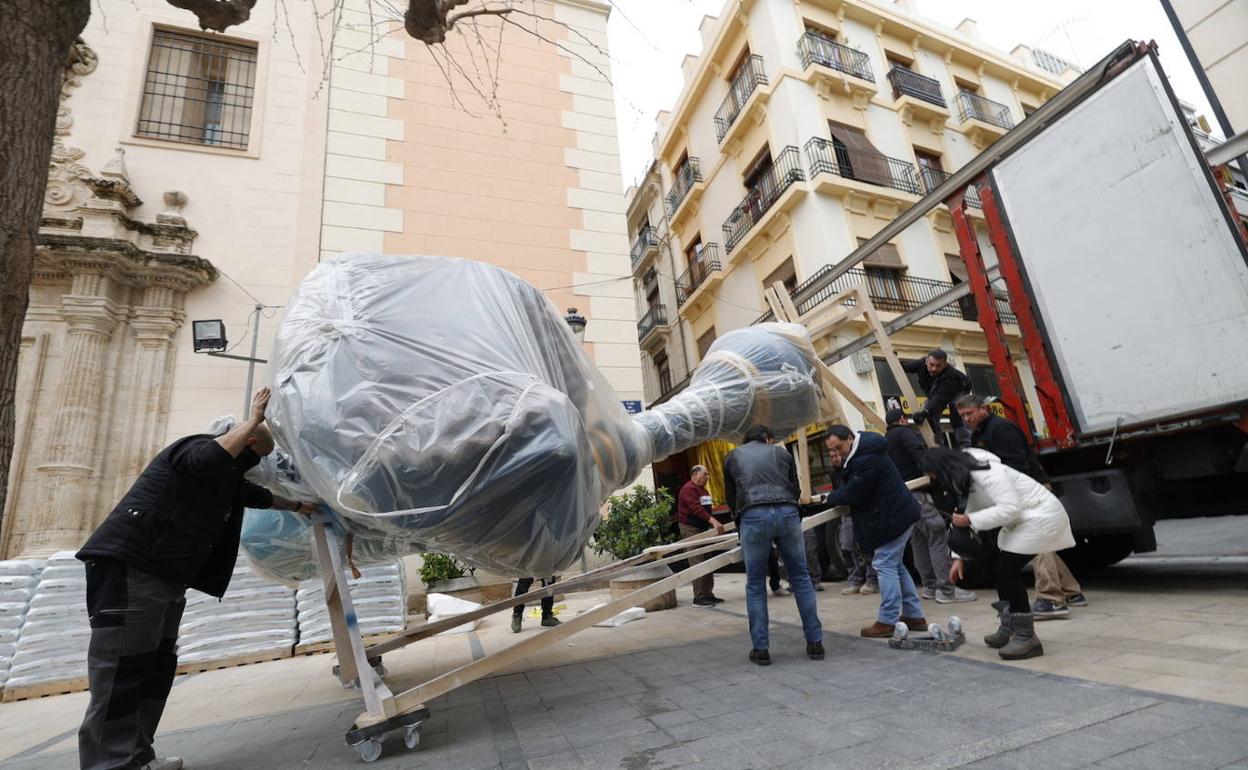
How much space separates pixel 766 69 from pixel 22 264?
52.7 ft

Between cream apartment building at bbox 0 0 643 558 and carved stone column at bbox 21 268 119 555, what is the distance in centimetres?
2

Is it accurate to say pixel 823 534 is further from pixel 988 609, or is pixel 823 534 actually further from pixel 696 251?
pixel 696 251

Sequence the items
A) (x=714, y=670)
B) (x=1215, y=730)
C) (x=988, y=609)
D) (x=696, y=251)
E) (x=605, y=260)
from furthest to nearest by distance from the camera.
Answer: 1. (x=696, y=251)
2. (x=605, y=260)
3. (x=988, y=609)
4. (x=714, y=670)
5. (x=1215, y=730)

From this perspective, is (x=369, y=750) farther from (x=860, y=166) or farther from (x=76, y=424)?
(x=860, y=166)

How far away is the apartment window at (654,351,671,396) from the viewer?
1965 centimetres

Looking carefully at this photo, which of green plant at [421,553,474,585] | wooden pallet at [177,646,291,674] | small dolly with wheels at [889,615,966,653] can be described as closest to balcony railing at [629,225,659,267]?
green plant at [421,553,474,585]

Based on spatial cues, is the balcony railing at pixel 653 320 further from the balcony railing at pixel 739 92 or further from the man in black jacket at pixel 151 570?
the man in black jacket at pixel 151 570

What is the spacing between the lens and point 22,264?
2.19 m

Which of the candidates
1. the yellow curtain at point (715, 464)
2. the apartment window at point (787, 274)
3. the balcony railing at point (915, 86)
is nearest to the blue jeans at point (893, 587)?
the yellow curtain at point (715, 464)

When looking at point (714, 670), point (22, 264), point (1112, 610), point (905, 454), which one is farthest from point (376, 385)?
point (1112, 610)

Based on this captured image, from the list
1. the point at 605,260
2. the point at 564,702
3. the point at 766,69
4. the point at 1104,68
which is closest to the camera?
the point at 564,702

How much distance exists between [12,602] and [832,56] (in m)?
18.0

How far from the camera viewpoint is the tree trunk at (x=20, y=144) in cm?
215

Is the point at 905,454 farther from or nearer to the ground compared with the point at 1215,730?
farther from the ground
